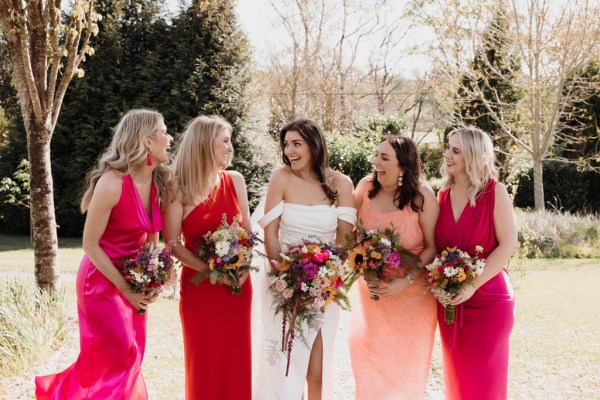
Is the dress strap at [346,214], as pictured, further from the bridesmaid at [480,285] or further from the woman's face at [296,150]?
the bridesmaid at [480,285]

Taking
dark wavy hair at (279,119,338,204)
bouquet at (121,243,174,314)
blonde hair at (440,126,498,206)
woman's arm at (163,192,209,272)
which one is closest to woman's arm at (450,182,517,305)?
blonde hair at (440,126,498,206)

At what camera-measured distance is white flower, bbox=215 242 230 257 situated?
13.3ft

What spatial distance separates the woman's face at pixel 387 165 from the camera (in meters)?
4.59

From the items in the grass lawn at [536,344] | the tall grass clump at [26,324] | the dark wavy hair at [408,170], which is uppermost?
the dark wavy hair at [408,170]

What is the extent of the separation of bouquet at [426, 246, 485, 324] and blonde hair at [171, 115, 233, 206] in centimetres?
187

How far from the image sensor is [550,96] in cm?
1992

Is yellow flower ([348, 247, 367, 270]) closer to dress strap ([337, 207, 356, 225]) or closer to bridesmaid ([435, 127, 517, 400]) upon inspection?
dress strap ([337, 207, 356, 225])

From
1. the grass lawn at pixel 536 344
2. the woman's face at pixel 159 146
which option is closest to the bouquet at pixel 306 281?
the woman's face at pixel 159 146

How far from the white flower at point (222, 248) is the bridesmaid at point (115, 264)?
0.52 meters

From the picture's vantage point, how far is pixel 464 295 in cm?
432

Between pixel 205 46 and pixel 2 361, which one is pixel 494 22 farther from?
pixel 2 361

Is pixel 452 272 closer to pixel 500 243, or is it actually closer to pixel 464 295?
pixel 464 295

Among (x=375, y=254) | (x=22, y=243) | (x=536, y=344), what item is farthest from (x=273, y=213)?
(x=22, y=243)

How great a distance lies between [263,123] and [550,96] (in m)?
10.3
